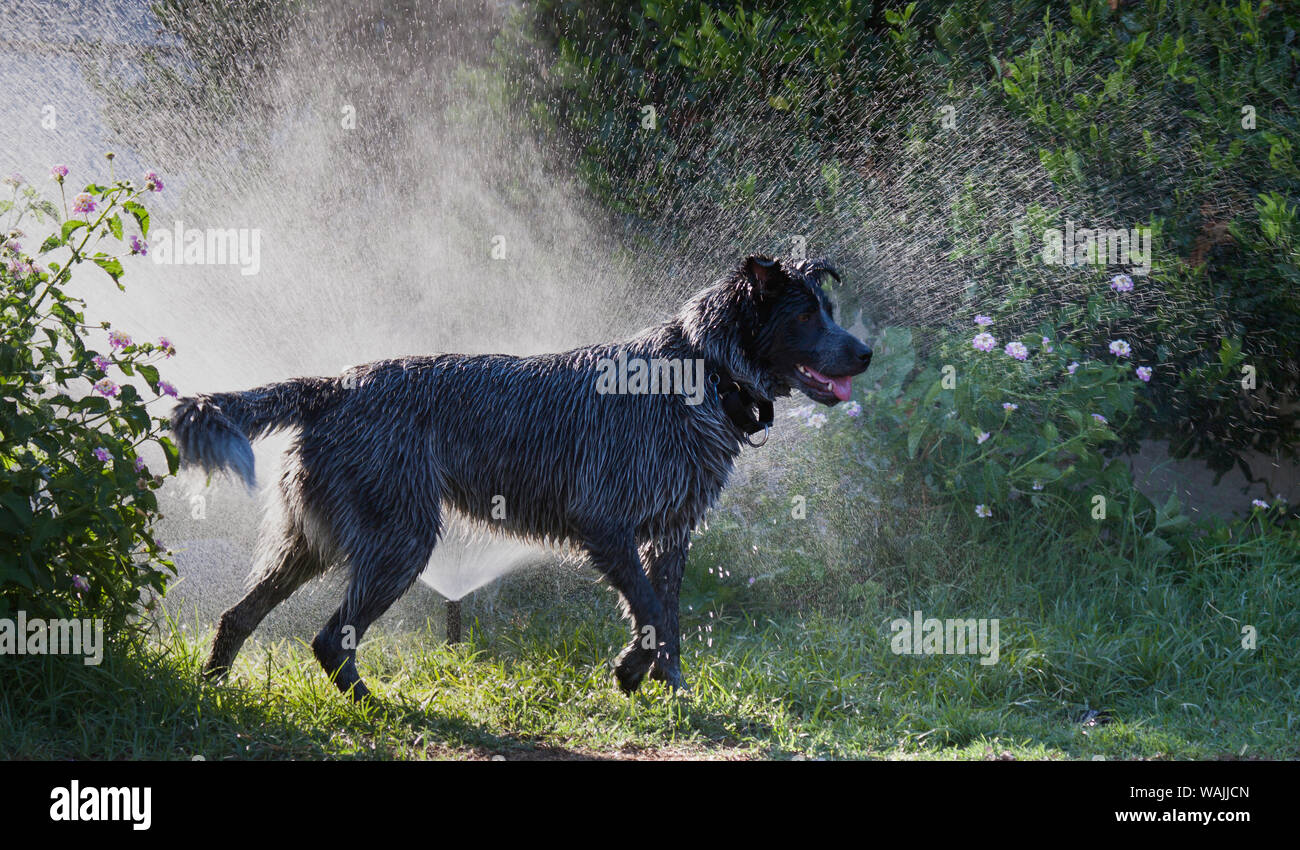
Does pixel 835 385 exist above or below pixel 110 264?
below

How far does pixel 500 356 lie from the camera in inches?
213

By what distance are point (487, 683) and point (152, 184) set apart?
8.41 feet

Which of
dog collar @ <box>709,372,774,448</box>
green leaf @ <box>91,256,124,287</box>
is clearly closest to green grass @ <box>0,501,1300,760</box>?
dog collar @ <box>709,372,774,448</box>

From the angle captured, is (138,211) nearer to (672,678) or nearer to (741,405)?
(741,405)

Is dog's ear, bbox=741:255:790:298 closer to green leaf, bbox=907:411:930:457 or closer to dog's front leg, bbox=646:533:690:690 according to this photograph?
dog's front leg, bbox=646:533:690:690

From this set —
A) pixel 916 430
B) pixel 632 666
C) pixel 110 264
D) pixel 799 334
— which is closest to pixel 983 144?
pixel 916 430

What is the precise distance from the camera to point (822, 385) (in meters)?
5.07

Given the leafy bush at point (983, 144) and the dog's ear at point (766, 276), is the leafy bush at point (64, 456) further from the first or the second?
the leafy bush at point (983, 144)

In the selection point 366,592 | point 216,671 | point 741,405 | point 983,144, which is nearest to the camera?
point 366,592

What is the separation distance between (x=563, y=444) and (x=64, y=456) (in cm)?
202

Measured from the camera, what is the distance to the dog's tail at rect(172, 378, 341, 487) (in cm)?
442

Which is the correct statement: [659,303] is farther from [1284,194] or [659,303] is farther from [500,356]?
[1284,194]

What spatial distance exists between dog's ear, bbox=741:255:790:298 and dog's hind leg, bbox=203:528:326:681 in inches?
90.3

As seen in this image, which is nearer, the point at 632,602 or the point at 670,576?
the point at 632,602
